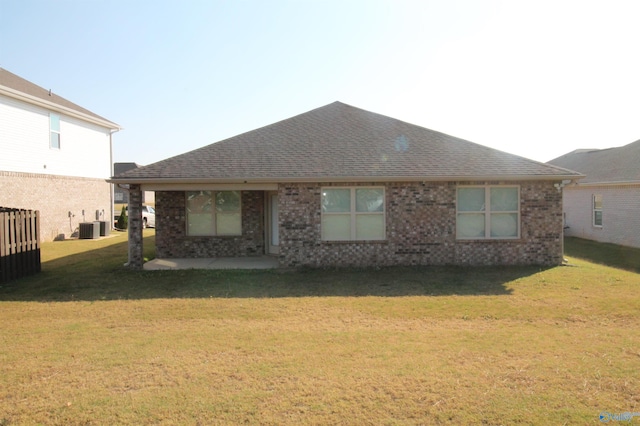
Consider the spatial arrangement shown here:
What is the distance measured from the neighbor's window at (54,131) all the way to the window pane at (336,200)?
14.6 metres

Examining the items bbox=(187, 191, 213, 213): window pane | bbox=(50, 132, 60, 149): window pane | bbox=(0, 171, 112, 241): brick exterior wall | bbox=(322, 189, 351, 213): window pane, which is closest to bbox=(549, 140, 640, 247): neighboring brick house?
bbox=(322, 189, 351, 213): window pane

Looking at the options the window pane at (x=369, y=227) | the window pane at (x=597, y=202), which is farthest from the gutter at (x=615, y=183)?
the window pane at (x=369, y=227)

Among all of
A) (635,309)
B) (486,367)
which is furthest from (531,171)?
(486,367)

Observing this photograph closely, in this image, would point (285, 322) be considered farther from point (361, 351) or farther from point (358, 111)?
point (358, 111)

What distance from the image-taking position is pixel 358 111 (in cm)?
1620

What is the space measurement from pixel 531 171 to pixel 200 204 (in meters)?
9.68

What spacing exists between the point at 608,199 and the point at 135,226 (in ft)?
61.8

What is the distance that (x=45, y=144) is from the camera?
64.8 ft

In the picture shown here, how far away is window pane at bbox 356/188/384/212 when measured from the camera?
12305 millimetres

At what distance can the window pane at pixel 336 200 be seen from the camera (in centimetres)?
1231

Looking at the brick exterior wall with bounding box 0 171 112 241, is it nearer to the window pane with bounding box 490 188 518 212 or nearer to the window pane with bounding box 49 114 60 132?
the window pane with bounding box 49 114 60 132

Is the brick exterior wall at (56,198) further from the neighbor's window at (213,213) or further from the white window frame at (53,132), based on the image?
the neighbor's window at (213,213)

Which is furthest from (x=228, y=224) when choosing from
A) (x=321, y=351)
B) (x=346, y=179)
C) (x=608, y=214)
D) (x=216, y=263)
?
(x=608, y=214)

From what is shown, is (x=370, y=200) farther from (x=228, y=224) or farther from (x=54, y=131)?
(x=54, y=131)
